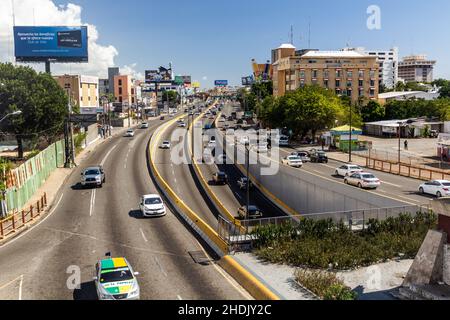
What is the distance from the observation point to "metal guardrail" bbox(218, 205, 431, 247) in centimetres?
2455

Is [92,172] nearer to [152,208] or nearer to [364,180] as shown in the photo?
[152,208]

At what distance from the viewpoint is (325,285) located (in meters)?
18.3

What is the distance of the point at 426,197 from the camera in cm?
4112

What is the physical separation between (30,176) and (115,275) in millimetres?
28727

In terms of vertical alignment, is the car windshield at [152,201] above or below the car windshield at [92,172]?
below

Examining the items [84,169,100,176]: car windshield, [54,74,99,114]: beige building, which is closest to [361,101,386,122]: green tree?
[54,74,99,114]: beige building

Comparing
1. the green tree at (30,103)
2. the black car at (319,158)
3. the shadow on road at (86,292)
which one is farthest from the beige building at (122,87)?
the shadow on road at (86,292)

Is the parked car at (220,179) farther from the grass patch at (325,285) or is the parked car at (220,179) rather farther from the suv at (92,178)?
the grass patch at (325,285)

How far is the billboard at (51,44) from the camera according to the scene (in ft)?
322

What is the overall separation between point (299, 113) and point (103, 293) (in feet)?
228

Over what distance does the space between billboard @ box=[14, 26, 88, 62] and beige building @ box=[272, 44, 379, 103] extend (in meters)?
53.0

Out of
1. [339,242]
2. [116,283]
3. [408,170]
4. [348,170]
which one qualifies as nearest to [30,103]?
[348,170]

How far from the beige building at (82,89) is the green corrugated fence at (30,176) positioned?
177ft

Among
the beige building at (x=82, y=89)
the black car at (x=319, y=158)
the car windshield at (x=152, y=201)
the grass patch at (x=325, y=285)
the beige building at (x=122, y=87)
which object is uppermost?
the beige building at (x=122, y=87)
